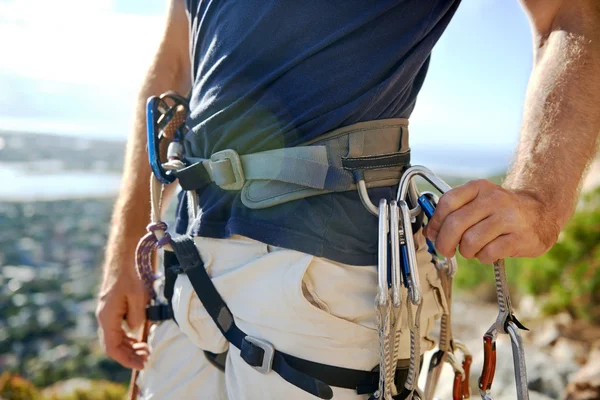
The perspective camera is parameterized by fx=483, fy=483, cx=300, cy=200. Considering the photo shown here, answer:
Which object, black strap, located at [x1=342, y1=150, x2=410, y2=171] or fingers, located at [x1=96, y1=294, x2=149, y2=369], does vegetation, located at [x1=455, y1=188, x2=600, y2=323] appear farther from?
fingers, located at [x1=96, y1=294, x2=149, y2=369]

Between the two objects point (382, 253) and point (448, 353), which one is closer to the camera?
point (382, 253)

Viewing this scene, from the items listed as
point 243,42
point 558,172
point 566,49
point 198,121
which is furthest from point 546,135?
point 198,121

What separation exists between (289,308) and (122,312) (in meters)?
0.75

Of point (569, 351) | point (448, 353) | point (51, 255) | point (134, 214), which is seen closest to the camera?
point (448, 353)

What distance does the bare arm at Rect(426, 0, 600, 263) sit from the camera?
963 millimetres

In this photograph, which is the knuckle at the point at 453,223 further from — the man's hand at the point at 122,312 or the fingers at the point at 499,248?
the man's hand at the point at 122,312

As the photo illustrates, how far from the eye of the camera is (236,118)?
48.0 inches

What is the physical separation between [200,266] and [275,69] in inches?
20.7

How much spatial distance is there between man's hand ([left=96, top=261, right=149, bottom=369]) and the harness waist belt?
573mm

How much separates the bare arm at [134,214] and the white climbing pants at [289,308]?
15.7 inches

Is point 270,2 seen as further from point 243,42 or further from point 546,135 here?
point 546,135

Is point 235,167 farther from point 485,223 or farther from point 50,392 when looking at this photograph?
point 50,392

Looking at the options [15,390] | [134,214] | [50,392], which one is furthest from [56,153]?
[134,214]

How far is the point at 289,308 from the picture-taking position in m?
1.08
